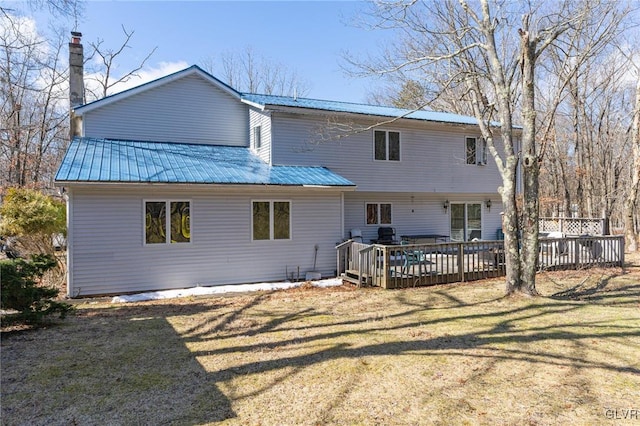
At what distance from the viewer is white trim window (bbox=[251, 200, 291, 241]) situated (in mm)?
11969

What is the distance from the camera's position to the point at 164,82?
13891 mm

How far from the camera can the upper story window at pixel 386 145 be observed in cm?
1538

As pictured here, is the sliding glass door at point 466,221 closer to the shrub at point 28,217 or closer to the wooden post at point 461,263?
the wooden post at point 461,263

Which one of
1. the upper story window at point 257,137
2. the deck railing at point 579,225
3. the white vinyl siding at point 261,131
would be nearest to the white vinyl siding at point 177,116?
the white vinyl siding at point 261,131

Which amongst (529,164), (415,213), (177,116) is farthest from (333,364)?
(415,213)

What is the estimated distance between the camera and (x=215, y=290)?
35.5ft

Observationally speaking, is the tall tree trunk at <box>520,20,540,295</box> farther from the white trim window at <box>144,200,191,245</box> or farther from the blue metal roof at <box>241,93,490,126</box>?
the white trim window at <box>144,200,191,245</box>

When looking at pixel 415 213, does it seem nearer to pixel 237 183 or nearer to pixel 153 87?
pixel 237 183

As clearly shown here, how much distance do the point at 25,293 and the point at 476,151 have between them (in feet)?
53.4

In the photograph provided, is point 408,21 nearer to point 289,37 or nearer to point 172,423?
point 289,37

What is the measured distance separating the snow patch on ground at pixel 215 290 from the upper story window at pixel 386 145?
566cm

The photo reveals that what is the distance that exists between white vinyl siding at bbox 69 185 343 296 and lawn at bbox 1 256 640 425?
1445 millimetres

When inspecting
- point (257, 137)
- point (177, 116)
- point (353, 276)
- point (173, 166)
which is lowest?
point (353, 276)

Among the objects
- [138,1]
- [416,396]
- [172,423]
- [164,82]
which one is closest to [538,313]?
[416,396]
